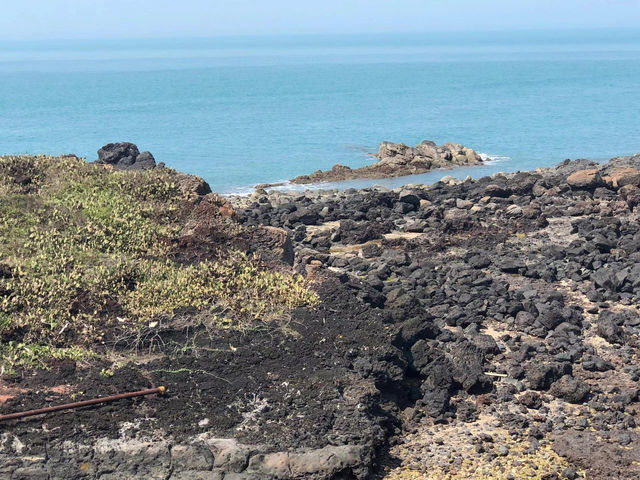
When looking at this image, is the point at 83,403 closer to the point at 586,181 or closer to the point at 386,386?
the point at 386,386

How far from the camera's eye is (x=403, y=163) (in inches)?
1522

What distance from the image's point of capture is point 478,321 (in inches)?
600

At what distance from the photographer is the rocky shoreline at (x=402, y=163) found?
1470 inches

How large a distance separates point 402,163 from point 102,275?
89.5 ft

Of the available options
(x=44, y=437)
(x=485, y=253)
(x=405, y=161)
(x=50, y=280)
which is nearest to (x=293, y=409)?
(x=44, y=437)

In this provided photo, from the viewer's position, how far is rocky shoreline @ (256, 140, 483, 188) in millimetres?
37344

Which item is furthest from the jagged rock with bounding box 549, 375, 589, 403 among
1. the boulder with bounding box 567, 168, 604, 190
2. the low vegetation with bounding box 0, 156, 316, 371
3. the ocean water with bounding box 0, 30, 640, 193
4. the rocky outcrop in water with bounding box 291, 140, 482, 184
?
the rocky outcrop in water with bounding box 291, 140, 482, 184

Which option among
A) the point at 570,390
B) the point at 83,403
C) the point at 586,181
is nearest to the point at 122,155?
the point at 586,181

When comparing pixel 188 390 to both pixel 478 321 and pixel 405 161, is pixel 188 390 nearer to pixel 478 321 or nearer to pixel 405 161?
pixel 478 321

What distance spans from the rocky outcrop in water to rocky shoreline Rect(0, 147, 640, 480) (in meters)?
18.4

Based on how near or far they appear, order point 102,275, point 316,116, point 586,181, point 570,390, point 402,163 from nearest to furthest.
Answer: point 570,390
point 102,275
point 586,181
point 402,163
point 316,116

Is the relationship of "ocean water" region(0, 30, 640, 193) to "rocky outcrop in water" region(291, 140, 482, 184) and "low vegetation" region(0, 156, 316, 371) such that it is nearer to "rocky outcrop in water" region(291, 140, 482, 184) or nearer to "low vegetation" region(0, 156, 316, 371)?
"rocky outcrop in water" region(291, 140, 482, 184)

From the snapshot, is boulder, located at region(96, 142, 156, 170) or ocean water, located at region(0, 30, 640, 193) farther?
ocean water, located at region(0, 30, 640, 193)

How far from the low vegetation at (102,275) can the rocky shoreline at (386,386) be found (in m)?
0.42
